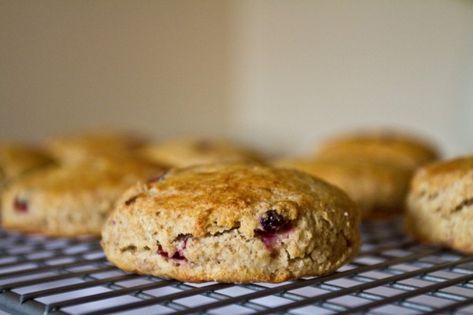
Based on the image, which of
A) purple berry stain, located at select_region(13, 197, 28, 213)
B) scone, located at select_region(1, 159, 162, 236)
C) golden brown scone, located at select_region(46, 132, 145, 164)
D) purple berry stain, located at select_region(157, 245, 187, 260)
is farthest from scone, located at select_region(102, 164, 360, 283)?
golden brown scone, located at select_region(46, 132, 145, 164)

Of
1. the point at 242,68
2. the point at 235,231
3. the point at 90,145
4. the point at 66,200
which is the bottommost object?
the point at 235,231

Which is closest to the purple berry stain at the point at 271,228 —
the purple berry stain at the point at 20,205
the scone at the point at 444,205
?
the scone at the point at 444,205

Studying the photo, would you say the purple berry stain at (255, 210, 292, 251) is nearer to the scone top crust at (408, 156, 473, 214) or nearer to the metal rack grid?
the metal rack grid

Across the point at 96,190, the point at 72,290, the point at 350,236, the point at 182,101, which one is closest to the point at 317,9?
the point at 182,101

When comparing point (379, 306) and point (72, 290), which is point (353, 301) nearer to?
point (379, 306)

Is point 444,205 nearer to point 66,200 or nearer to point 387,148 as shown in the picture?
point 66,200

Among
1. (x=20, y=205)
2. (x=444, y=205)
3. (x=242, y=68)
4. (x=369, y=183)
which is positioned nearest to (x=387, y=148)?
(x=369, y=183)
